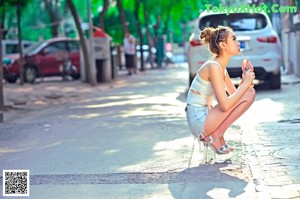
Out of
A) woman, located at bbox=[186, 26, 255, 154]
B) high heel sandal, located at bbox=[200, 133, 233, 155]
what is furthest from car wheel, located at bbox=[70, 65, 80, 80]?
high heel sandal, located at bbox=[200, 133, 233, 155]

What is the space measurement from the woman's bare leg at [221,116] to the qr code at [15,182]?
1.78 meters

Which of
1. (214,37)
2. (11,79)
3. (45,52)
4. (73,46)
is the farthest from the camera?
(73,46)

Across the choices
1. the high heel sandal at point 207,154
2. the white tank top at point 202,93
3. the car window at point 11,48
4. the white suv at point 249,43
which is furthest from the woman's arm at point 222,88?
the car window at point 11,48

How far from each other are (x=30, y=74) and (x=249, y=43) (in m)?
11.5

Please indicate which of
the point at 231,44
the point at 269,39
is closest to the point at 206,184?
the point at 231,44

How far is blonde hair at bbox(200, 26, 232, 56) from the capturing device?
6977 millimetres

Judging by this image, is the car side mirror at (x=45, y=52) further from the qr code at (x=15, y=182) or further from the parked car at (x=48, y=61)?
the qr code at (x=15, y=182)

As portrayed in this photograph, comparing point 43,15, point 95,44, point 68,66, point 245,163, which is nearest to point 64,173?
point 245,163

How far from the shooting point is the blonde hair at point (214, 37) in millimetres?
6977

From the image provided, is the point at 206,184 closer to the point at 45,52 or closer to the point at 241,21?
the point at 241,21

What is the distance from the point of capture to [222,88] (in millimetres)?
6812

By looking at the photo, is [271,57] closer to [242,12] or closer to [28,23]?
[242,12]

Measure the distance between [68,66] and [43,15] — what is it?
3187 cm

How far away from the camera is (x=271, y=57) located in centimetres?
1508
